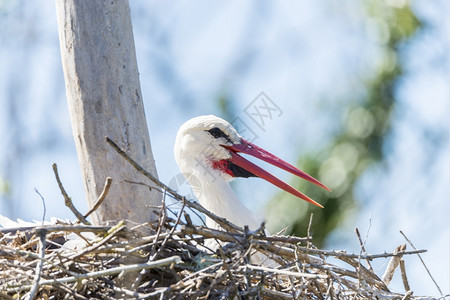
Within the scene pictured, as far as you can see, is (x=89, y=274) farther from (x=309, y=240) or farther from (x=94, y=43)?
(x=94, y=43)

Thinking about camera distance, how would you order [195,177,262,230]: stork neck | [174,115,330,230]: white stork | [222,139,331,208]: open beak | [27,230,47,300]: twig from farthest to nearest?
[174,115,330,230]: white stork, [222,139,331,208]: open beak, [195,177,262,230]: stork neck, [27,230,47,300]: twig

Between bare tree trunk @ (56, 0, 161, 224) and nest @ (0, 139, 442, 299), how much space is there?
0.64ft

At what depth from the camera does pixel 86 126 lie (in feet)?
14.4

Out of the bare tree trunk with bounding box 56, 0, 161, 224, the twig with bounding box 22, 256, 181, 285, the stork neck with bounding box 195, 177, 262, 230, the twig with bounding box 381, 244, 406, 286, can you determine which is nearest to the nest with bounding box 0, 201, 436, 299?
the twig with bounding box 22, 256, 181, 285

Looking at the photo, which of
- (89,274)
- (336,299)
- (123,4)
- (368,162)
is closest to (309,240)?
(336,299)

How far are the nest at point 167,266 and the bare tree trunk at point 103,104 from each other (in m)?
0.20

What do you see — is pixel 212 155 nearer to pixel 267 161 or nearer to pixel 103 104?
pixel 267 161

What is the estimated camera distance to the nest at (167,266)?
150 inches

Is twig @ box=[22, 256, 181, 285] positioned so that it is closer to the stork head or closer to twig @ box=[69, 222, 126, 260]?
twig @ box=[69, 222, 126, 260]

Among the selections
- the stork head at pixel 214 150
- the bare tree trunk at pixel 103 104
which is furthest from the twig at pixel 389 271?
the bare tree trunk at pixel 103 104

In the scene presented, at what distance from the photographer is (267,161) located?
564 centimetres

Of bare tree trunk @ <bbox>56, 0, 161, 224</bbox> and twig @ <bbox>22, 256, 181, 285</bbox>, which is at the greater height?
bare tree trunk @ <bbox>56, 0, 161, 224</bbox>

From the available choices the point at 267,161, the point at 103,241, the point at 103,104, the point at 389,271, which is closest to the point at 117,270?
the point at 103,241

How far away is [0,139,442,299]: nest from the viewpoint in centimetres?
380
